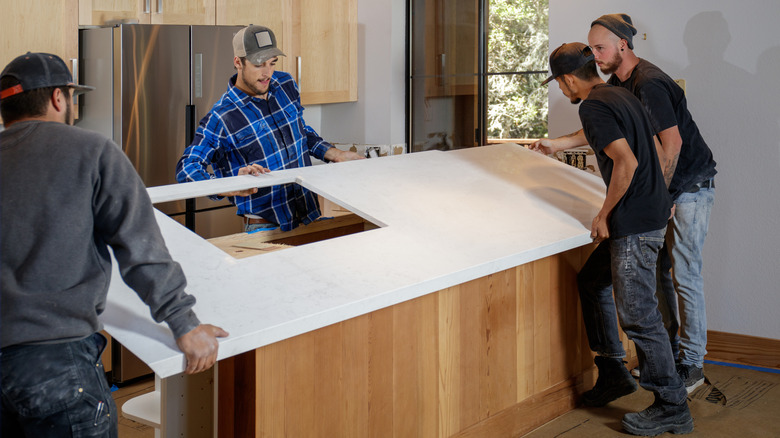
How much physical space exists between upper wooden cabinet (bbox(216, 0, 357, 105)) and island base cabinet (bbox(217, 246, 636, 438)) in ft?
7.66

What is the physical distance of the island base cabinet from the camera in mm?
1844

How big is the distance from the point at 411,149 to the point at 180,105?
1.61 meters

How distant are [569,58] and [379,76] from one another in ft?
7.38

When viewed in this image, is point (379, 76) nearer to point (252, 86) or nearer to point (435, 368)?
point (252, 86)

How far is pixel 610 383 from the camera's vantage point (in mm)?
2918

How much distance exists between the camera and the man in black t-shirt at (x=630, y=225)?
8.35ft

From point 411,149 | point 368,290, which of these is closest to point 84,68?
point 411,149

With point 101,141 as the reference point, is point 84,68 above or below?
above

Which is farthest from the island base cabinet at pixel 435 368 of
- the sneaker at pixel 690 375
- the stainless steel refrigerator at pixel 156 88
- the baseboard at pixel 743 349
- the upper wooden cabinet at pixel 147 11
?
the upper wooden cabinet at pixel 147 11

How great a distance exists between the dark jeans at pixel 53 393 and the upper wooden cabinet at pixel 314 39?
10.2 ft

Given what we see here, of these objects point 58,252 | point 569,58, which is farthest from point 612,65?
point 58,252

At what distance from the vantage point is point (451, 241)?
2363 mm

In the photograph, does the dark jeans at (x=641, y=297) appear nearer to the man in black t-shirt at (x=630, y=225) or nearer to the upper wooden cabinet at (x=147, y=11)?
the man in black t-shirt at (x=630, y=225)

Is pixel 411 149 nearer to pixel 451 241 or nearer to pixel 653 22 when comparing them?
pixel 653 22
